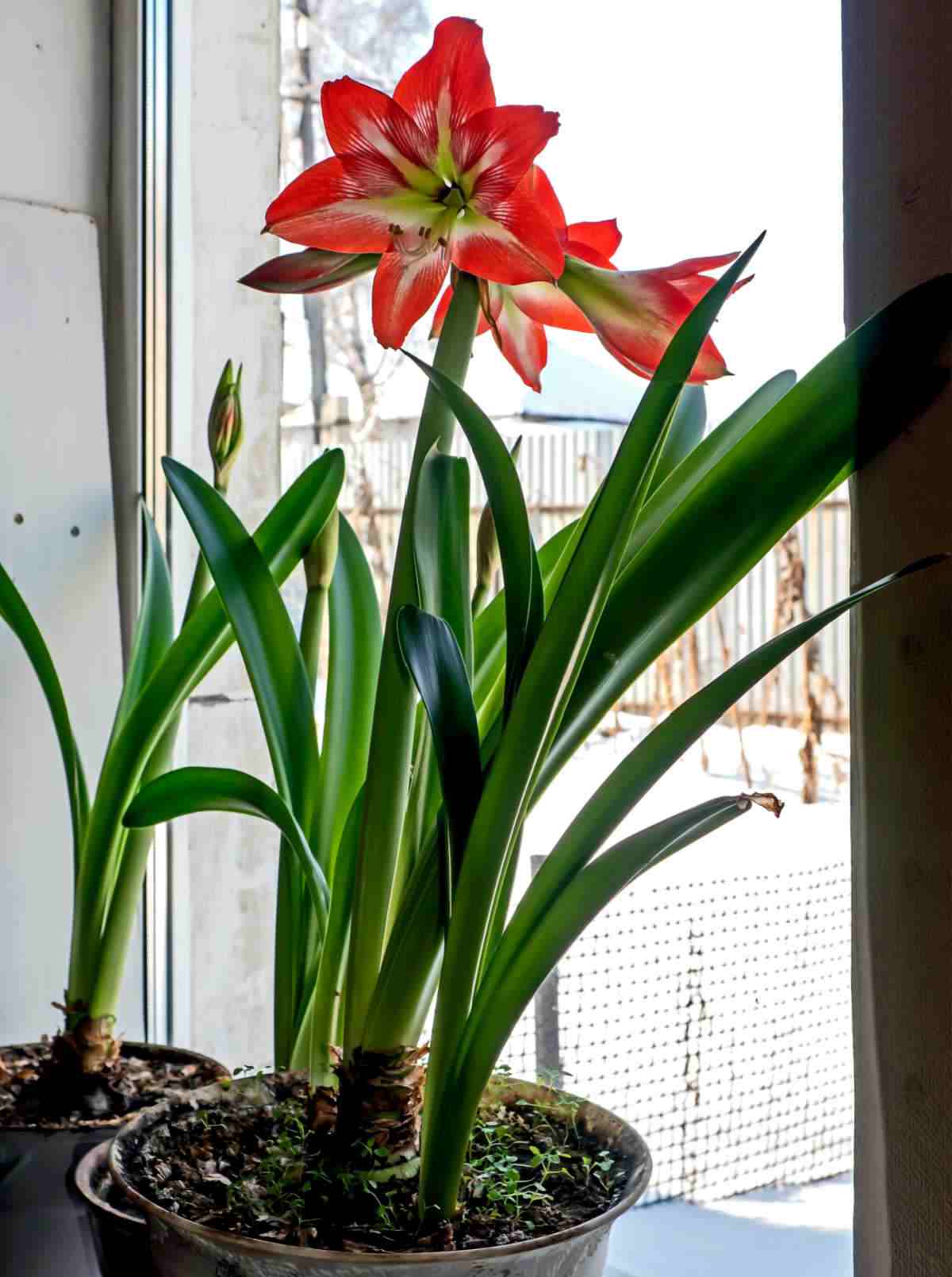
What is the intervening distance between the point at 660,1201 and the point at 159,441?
101 centimetres

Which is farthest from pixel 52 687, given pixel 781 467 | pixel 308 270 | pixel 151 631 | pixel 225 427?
pixel 781 467

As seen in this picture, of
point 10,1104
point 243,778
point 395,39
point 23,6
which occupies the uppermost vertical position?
point 395,39

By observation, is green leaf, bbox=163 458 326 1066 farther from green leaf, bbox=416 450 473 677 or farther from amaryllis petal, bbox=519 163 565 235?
amaryllis petal, bbox=519 163 565 235

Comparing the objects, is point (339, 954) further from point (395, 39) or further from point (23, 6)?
point (395, 39)

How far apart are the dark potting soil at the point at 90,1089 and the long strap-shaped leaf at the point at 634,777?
49cm

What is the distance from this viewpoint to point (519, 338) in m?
0.85

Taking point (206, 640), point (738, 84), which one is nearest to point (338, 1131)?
point (206, 640)

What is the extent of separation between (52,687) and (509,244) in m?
0.68

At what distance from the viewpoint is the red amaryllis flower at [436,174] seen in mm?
723

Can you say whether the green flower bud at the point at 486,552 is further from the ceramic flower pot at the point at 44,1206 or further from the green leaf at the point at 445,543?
the ceramic flower pot at the point at 44,1206

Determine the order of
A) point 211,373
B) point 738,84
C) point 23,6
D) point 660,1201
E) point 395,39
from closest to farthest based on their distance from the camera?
1. point 738,84
2. point 660,1201
3. point 23,6
4. point 211,373
5. point 395,39

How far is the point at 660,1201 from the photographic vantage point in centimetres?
117

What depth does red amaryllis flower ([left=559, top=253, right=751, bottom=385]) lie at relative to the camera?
73cm

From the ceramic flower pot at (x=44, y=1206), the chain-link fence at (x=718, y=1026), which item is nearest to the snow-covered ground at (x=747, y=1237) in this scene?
the chain-link fence at (x=718, y=1026)
